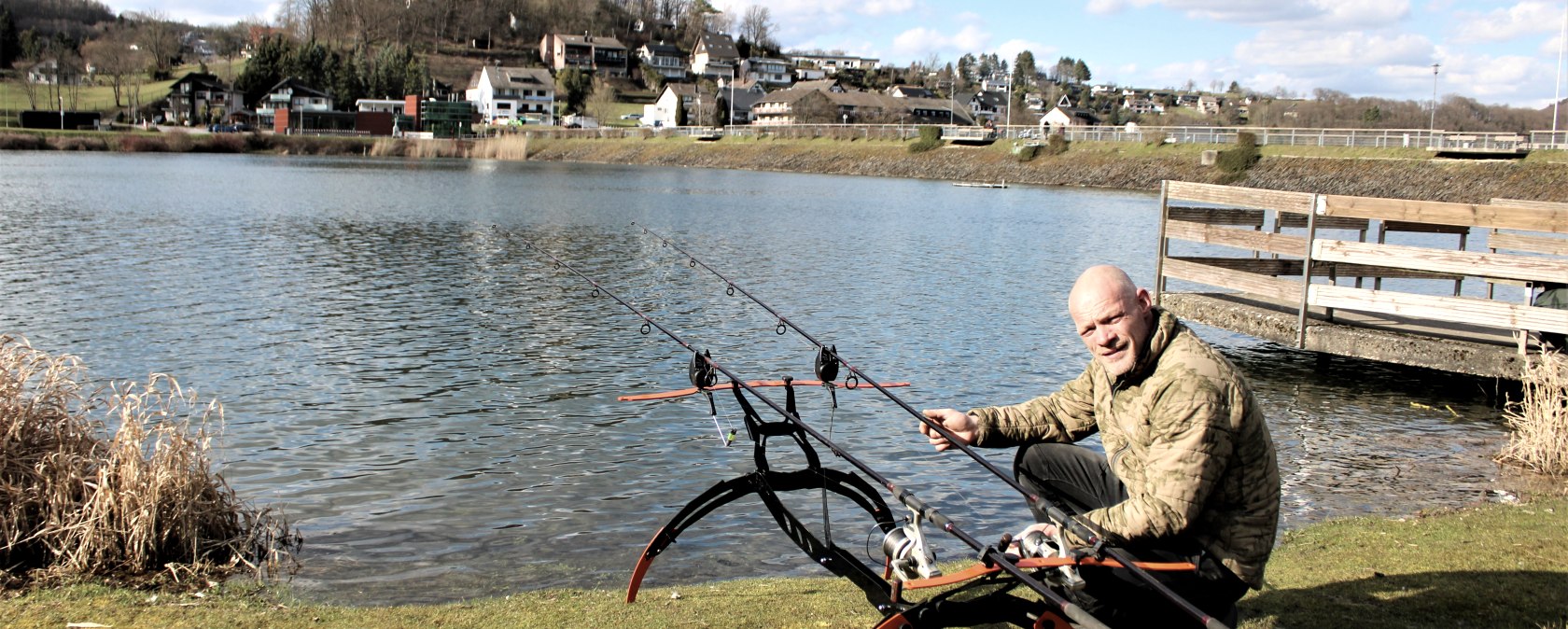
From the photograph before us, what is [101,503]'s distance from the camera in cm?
666

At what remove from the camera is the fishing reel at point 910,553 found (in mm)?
4586

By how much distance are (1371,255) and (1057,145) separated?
2781 inches

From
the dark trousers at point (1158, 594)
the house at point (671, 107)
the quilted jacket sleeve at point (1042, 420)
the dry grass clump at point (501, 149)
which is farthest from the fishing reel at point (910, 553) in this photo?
the house at point (671, 107)

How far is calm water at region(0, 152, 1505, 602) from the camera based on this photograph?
8.56 metres

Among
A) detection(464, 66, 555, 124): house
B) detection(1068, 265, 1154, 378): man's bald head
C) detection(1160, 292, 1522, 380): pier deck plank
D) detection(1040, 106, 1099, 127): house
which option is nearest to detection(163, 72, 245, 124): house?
detection(464, 66, 555, 124): house

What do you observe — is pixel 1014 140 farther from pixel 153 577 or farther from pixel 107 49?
pixel 107 49

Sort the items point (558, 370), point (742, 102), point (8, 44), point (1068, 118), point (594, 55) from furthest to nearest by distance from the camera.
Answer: point (594, 55), point (8, 44), point (1068, 118), point (742, 102), point (558, 370)

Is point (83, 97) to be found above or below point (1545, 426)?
above

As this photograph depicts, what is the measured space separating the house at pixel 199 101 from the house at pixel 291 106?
129 inches

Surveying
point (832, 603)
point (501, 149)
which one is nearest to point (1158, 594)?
point (832, 603)

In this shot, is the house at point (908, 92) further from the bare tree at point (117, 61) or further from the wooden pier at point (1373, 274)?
the wooden pier at point (1373, 274)

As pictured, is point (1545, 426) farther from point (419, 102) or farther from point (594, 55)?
point (594, 55)

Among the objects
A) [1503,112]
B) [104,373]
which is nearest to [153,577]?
[104,373]

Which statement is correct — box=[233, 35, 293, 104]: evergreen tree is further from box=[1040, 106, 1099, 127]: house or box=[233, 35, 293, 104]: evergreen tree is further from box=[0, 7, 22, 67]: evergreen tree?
box=[1040, 106, 1099, 127]: house
